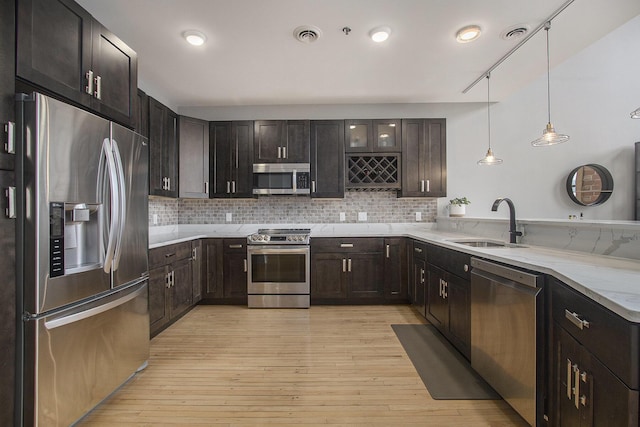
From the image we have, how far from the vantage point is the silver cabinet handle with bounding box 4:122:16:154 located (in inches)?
47.9

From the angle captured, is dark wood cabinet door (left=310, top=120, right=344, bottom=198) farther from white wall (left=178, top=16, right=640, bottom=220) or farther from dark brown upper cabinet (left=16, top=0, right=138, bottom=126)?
dark brown upper cabinet (left=16, top=0, right=138, bottom=126)

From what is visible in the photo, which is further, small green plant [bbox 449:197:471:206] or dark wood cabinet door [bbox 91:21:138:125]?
small green plant [bbox 449:197:471:206]

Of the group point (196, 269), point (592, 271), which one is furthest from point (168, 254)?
point (592, 271)

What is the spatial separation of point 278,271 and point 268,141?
5.70 feet

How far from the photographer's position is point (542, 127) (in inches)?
155

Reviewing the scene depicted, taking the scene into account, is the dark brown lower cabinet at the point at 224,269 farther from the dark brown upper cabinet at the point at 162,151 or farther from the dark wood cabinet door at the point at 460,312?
the dark wood cabinet door at the point at 460,312

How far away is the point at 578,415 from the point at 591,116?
4656mm

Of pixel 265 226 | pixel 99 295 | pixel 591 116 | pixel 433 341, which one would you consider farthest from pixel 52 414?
pixel 591 116

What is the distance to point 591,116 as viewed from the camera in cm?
398

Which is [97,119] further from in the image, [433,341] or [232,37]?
[433,341]

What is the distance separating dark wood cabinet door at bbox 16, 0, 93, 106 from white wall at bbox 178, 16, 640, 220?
247 cm

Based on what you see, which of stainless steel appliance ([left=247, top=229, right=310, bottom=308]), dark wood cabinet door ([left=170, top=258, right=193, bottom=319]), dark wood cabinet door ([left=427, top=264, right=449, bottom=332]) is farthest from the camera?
stainless steel appliance ([left=247, top=229, right=310, bottom=308])

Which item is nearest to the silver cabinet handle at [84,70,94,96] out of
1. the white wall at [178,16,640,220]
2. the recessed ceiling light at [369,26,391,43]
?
the recessed ceiling light at [369,26,391,43]

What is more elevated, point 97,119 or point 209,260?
point 97,119
